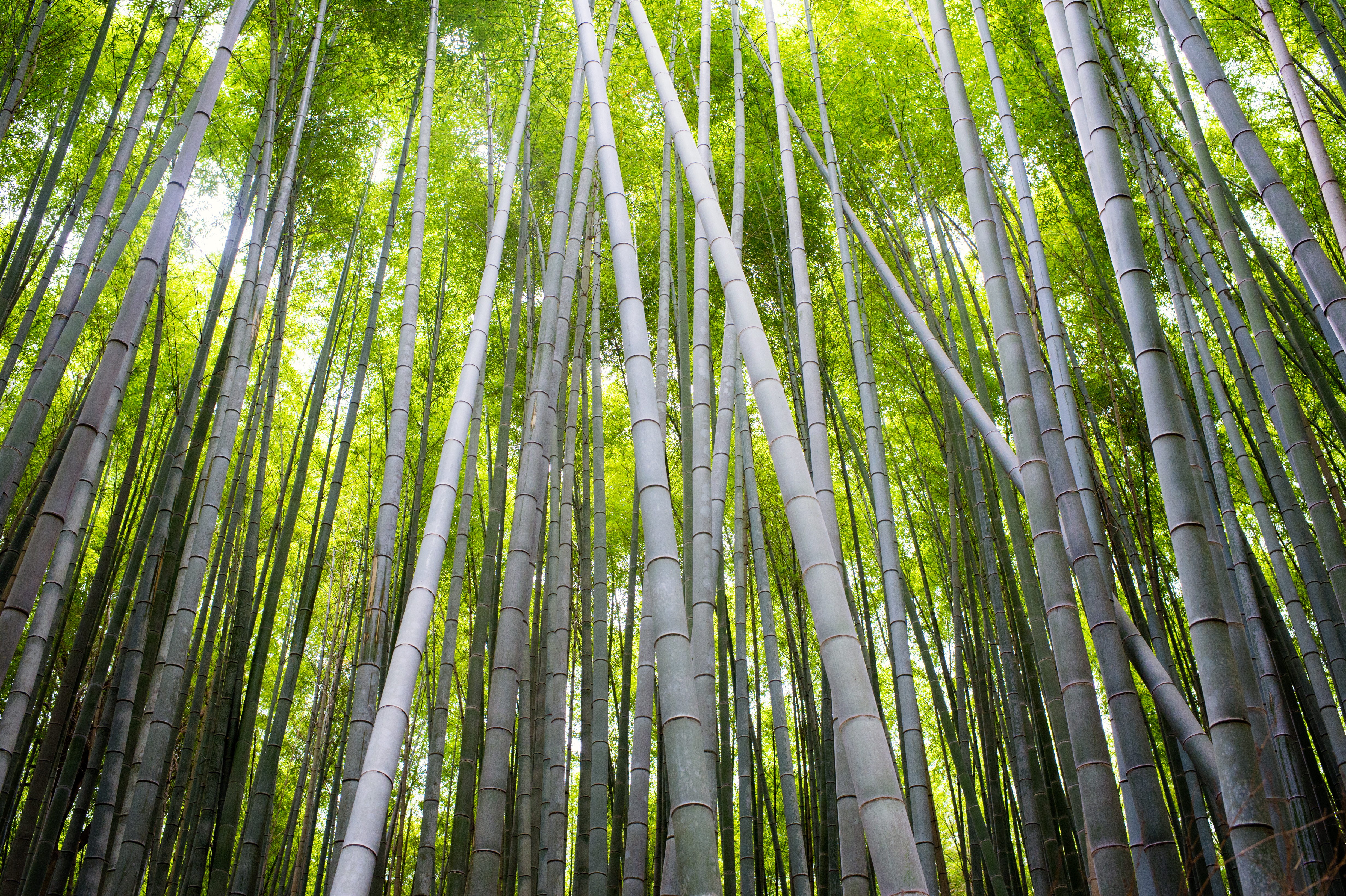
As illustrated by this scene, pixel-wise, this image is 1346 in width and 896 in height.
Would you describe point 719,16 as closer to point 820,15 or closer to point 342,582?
point 820,15

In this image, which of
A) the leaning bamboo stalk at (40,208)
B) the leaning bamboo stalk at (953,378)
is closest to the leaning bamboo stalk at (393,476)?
the leaning bamboo stalk at (953,378)

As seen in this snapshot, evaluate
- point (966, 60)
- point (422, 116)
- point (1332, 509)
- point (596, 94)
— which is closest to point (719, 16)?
point (966, 60)

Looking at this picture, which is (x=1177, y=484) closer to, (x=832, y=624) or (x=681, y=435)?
(x=832, y=624)

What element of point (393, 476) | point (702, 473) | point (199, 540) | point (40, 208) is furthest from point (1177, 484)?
point (40, 208)

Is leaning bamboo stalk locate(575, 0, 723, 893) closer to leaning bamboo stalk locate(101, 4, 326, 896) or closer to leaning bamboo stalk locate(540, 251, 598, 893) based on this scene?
leaning bamboo stalk locate(540, 251, 598, 893)

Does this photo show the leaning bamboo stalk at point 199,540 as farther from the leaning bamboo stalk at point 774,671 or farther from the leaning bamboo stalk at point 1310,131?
the leaning bamboo stalk at point 1310,131

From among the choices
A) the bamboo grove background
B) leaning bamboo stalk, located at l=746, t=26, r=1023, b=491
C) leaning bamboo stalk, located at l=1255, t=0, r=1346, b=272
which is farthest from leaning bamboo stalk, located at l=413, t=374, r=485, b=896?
leaning bamboo stalk, located at l=1255, t=0, r=1346, b=272

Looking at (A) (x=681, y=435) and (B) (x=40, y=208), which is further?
(A) (x=681, y=435)

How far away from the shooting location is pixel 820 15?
5.56 m

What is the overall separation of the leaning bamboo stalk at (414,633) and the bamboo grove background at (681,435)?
1 cm

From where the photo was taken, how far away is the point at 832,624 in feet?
4.25

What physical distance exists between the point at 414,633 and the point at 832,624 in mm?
768

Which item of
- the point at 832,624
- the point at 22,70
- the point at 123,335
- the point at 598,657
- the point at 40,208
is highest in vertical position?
the point at 22,70

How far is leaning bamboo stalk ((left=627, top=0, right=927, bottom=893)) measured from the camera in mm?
1169
